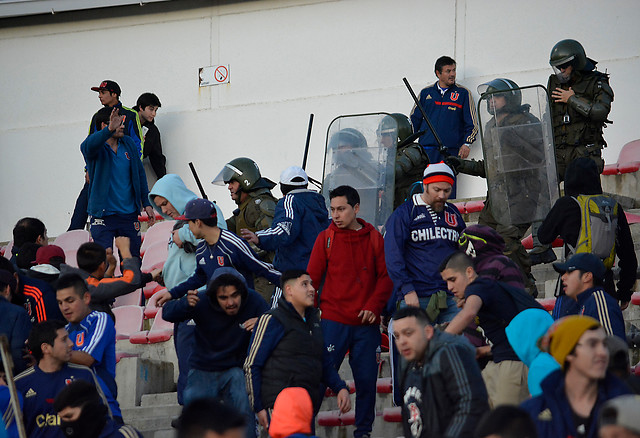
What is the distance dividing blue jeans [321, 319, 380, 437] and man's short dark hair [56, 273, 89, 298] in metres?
1.65

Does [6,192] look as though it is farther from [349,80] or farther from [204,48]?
[349,80]

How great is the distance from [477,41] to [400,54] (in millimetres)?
1041

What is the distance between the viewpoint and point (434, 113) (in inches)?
544

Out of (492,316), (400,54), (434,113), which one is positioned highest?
(400,54)

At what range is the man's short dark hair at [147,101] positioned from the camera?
51.1 feet

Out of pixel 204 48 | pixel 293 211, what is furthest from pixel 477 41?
pixel 293 211

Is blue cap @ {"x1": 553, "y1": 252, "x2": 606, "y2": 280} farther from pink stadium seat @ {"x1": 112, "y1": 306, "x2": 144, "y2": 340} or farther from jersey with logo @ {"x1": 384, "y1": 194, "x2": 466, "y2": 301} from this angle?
pink stadium seat @ {"x1": 112, "y1": 306, "x2": 144, "y2": 340}

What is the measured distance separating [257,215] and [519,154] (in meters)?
2.66

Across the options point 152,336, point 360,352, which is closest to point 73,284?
point 360,352

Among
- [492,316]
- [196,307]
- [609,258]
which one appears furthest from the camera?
[609,258]

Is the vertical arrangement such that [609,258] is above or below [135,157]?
below

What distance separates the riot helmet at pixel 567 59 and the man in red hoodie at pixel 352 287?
3298 mm

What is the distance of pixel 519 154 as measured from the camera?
442 inches

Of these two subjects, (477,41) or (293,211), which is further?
(477,41)
